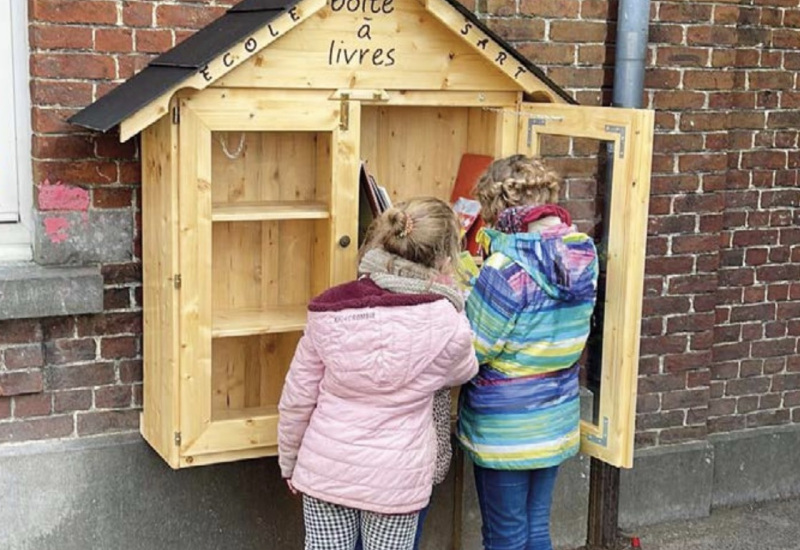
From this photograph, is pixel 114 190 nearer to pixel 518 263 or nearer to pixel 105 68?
pixel 105 68

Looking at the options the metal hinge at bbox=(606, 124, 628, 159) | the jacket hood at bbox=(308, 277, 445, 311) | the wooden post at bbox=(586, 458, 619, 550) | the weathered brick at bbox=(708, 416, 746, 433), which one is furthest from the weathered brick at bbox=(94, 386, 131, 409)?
the weathered brick at bbox=(708, 416, 746, 433)

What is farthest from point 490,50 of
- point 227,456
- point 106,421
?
point 106,421

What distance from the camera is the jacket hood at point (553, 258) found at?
422 centimetres

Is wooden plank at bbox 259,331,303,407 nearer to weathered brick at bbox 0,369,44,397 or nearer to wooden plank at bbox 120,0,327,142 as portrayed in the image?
weathered brick at bbox 0,369,44,397

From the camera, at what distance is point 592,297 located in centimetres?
434

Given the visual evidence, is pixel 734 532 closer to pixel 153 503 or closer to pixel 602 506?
pixel 602 506

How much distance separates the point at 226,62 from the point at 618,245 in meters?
1.43

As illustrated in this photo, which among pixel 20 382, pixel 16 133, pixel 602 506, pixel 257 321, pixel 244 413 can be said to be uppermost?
pixel 16 133

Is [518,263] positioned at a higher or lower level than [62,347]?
higher

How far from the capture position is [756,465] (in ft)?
21.0

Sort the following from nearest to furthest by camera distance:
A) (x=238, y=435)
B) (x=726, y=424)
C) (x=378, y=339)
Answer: (x=378, y=339)
(x=238, y=435)
(x=726, y=424)

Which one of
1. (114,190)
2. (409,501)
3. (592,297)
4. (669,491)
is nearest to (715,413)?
(669,491)

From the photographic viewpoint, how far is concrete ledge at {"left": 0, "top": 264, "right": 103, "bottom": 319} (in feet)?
14.6

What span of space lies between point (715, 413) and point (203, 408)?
9.41ft
